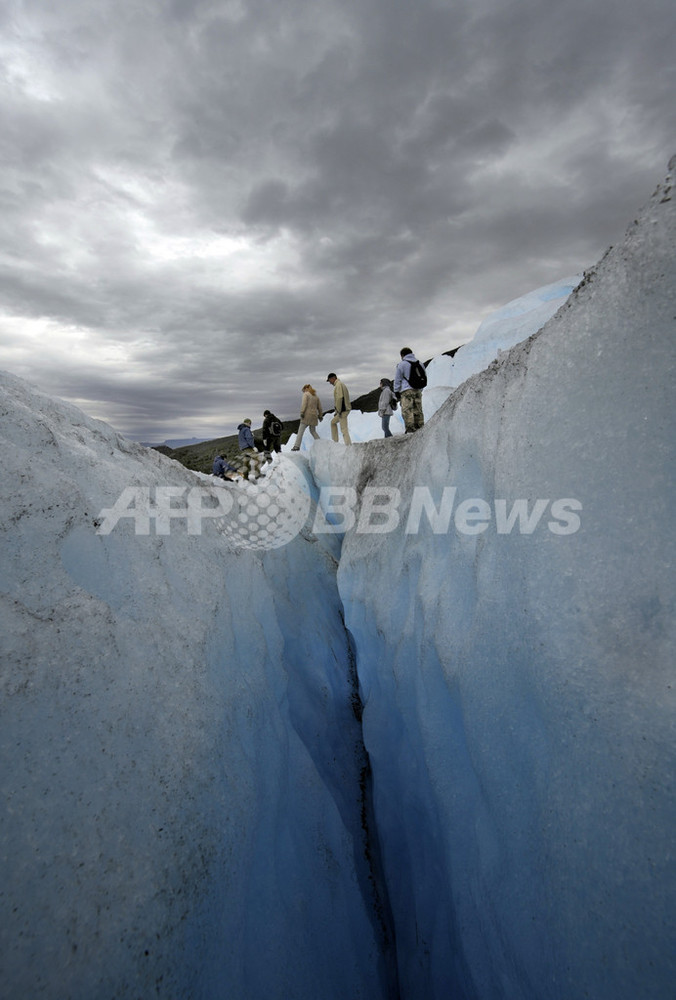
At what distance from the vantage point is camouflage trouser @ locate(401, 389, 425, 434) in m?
6.21

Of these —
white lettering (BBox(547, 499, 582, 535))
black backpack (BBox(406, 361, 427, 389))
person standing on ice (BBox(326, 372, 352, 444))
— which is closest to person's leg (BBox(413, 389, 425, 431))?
black backpack (BBox(406, 361, 427, 389))

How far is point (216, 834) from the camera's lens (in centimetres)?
209

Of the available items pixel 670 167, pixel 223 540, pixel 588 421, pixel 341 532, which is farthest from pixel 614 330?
pixel 341 532

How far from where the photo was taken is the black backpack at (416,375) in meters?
6.04

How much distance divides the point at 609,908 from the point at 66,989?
6.32 feet

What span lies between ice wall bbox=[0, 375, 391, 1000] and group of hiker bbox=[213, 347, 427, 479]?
2.72 metres

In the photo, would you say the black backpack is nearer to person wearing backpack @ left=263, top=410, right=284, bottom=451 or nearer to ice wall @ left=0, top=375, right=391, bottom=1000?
ice wall @ left=0, top=375, right=391, bottom=1000

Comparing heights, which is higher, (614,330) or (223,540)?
(614,330)

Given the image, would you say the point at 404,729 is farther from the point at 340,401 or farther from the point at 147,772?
the point at 340,401

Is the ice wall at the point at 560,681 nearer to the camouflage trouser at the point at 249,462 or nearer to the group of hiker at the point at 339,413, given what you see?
the group of hiker at the point at 339,413

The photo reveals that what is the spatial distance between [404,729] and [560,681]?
2.01 meters

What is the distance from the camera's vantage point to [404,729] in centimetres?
353

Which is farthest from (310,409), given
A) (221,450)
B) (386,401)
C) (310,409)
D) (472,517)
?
(221,450)

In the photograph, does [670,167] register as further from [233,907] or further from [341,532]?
[341,532]
